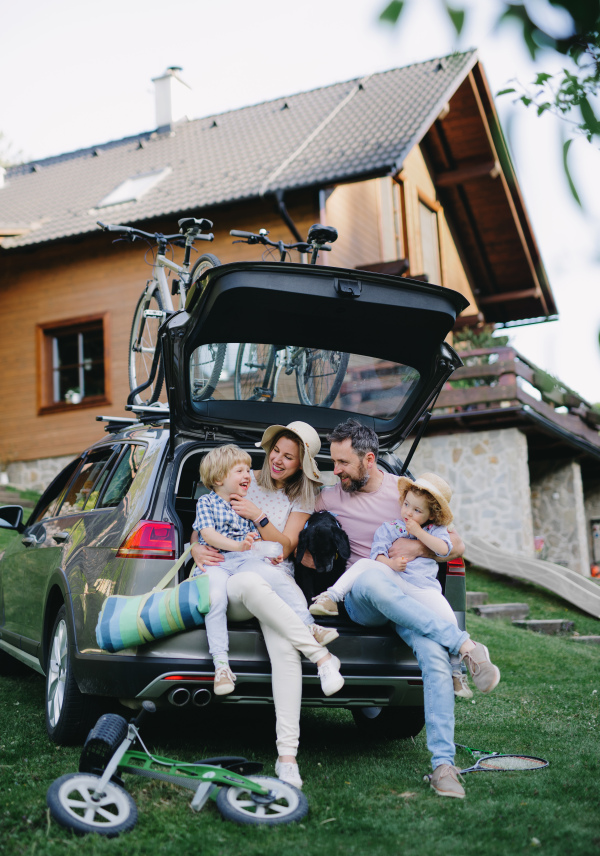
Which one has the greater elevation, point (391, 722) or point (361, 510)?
point (361, 510)

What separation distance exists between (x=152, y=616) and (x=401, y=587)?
1.18m

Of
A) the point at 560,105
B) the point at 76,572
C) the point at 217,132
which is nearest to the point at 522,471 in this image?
the point at 217,132

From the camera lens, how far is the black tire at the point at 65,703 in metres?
4.07

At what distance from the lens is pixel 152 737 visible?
4.41 meters

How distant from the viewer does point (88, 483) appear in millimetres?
4941

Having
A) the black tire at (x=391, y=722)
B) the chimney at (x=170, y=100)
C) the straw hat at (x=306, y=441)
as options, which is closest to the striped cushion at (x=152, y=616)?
the straw hat at (x=306, y=441)

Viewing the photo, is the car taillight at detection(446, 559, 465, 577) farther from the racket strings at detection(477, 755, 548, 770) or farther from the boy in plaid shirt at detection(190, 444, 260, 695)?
the boy in plaid shirt at detection(190, 444, 260, 695)

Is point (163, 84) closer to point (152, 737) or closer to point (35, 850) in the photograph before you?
point (152, 737)

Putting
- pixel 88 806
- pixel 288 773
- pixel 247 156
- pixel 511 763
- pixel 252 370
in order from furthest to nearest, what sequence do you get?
pixel 247 156 < pixel 252 370 < pixel 511 763 < pixel 288 773 < pixel 88 806

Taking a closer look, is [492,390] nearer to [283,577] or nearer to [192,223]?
[192,223]

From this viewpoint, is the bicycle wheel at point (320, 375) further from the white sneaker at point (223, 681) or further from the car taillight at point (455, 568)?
the white sneaker at point (223, 681)

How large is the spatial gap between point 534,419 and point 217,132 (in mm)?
9100

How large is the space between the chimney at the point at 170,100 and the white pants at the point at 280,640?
59.5 ft

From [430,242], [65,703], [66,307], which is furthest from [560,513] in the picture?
[65,703]
